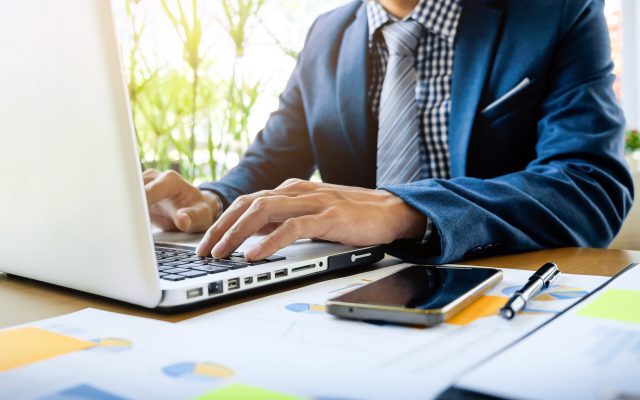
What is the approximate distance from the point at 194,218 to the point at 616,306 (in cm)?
61

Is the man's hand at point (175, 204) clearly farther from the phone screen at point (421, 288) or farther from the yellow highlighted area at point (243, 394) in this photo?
the yellow highlighted area at point (243, 394)

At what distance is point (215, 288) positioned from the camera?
18.3 inches

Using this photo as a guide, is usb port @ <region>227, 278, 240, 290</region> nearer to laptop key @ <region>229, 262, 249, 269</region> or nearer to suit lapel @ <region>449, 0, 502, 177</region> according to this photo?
laptop key @ <region>229, 262, 249, 269</region>

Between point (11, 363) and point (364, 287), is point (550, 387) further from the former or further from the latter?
point (11, 363)

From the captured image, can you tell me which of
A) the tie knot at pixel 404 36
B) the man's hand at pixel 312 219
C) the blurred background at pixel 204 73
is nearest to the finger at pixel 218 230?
the man's hand at pixel 312 219

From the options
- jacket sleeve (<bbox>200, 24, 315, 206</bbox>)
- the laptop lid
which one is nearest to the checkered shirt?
jacket sleeve (<bbox>200, 24, 315, 206</bbox>)

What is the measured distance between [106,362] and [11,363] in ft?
0.21

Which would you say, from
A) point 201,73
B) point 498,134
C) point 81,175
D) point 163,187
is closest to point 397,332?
point 81,175

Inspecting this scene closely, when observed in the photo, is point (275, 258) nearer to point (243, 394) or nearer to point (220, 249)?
point (220, 249)

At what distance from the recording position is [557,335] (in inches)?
13.9

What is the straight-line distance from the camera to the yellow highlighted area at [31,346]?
0.35 metres

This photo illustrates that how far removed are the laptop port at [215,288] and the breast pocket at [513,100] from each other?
26.2 inches

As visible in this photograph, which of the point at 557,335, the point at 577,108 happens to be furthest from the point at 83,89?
the point at 577,108

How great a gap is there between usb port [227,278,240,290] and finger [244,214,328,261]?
6 centimetres
